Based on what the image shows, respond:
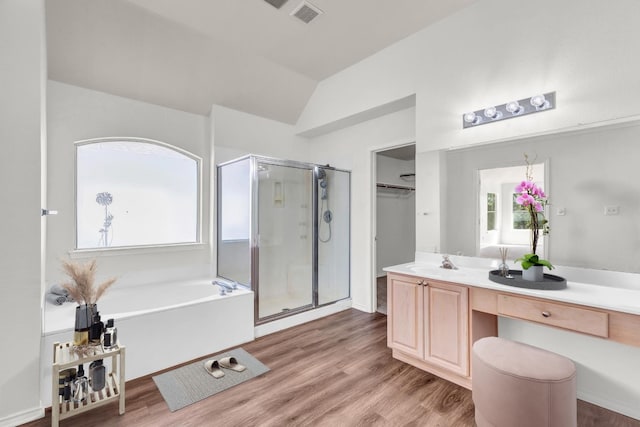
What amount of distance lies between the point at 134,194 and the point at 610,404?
15.1 feet

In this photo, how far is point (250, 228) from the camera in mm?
3188

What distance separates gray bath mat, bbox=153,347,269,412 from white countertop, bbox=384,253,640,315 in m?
1.49

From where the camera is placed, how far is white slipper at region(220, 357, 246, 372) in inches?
93.7

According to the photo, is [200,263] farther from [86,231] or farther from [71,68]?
[71,68]

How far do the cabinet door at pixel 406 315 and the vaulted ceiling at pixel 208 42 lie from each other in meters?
2.47

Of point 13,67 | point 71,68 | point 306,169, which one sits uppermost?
point 71,68

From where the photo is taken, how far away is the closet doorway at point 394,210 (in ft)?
17.8

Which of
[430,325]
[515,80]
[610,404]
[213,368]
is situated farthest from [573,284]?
[213,368]

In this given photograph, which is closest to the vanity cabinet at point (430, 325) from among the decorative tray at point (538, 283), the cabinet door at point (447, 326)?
the cabinet door at point (447, 326)

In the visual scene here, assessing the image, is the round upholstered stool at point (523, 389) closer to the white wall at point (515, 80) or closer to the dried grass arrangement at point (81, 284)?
the white wall at point (515, 80)

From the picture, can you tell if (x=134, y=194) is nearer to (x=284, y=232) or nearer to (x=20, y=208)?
(x=20, y=208)

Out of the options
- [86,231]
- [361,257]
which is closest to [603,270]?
[361,257]

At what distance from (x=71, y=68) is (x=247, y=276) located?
106 inches

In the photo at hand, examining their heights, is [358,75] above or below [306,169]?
above
